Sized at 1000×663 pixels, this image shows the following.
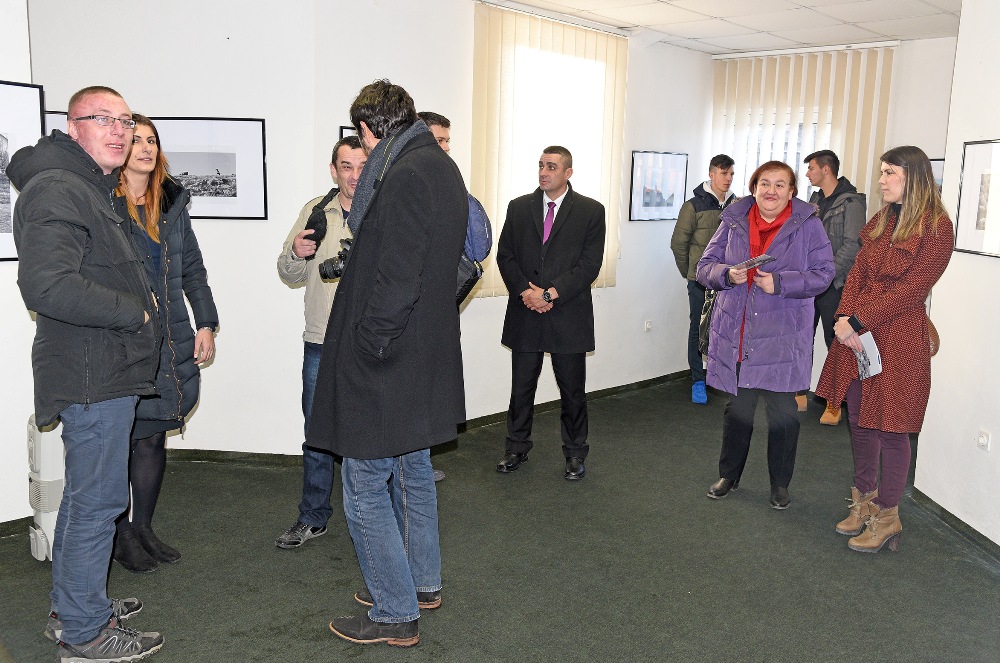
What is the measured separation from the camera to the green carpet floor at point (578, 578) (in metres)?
3.01

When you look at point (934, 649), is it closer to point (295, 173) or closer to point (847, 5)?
point (295, 173)

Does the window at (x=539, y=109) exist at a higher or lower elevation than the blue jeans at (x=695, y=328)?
higher

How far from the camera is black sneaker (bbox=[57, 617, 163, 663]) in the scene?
2.75 metres

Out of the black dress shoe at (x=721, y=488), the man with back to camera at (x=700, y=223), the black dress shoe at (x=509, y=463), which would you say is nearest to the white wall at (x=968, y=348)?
the black dress shoe at (x=721, y=488)

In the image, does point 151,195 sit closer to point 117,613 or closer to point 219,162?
point 219,162

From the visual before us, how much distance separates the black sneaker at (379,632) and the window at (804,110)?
551 cm

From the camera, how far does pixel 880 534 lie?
12.9 feet

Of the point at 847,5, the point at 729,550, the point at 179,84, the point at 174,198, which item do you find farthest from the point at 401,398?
the point at 847,5

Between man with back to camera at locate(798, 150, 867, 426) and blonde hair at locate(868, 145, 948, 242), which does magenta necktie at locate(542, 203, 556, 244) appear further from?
man with back to camera at locate(798, 150, 867, 426)

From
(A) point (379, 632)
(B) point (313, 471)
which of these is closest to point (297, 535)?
(B) point (313, 471)

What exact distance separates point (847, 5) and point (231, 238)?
4207 mm

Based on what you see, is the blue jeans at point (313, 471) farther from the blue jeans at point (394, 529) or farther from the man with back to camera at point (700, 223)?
the man with back to camera at point (700, 223)

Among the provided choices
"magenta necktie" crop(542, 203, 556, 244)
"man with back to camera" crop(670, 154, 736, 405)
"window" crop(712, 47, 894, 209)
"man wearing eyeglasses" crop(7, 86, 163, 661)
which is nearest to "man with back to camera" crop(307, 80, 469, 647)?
"man wearing eyeglasses" crop(7, 86, 163, 661)

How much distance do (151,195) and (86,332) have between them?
1009mm
